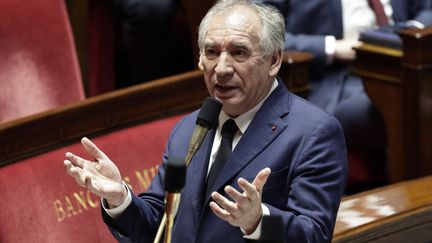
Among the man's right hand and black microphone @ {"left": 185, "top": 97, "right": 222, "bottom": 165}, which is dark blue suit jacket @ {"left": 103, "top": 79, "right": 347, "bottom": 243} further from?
the man's right hand

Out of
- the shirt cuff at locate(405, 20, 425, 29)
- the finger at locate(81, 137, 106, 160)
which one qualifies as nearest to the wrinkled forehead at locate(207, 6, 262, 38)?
the finger at locate(81, 137, 106, 160)

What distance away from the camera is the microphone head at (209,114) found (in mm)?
622

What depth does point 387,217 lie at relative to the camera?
89 centimetres

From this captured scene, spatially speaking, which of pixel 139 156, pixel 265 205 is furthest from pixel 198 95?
pixel 265 205

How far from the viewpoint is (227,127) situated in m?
0.75

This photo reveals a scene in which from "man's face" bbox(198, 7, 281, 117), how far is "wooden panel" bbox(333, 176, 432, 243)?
0.21 metres

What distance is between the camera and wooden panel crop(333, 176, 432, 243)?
87cm

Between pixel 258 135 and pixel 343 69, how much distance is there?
0.56 metres

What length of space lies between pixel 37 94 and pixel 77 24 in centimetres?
23

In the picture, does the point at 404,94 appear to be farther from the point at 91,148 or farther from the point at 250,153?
the point at 91,148

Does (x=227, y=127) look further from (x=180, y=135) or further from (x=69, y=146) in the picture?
(x=69, y=146)

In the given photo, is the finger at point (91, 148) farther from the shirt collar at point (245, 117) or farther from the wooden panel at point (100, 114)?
the wooden panel at point (100, 114)

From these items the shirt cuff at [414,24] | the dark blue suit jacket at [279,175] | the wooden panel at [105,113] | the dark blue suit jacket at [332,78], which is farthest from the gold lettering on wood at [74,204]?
the shirt cuff at [414,24]

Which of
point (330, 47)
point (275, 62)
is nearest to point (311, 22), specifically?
point (330, 47)
